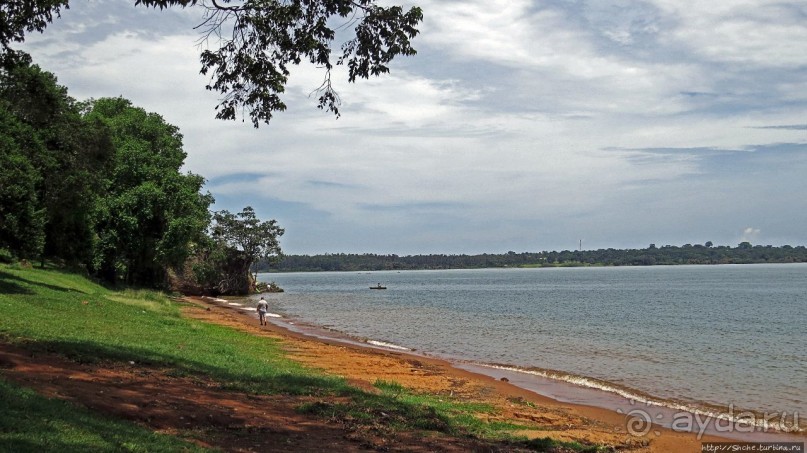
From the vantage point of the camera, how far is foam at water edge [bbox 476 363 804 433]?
1540cm

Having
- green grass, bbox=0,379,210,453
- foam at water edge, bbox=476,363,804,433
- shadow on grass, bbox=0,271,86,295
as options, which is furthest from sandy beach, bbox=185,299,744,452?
shadow on grass, bbox=0,271,86,295

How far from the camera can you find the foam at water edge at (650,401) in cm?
1540

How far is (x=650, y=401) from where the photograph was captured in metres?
18.4

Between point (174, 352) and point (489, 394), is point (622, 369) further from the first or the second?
point (174, 352)

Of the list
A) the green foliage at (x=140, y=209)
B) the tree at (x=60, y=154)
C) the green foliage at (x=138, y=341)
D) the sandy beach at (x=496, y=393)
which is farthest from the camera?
the green foliage at (x=140, y=209)

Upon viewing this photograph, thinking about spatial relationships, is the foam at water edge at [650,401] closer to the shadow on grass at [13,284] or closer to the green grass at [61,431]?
the green grass at [61,431]

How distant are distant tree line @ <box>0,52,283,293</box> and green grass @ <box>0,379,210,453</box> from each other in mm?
8800

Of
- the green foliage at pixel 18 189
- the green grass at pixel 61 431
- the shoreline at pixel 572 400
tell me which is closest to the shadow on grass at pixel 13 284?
the green foliage at pixel 18 189

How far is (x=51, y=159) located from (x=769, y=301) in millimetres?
65109

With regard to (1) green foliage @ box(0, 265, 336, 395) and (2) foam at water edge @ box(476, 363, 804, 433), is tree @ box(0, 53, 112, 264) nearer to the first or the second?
(1) green foliage @ box(0, 265, 336, 395)

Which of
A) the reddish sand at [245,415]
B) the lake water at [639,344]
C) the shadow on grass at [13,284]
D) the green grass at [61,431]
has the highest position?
the shadow on grass at [13,284]

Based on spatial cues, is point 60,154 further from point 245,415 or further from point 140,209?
point 245,415

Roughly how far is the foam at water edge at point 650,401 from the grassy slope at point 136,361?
635 cm

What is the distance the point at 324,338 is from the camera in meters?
34.3
